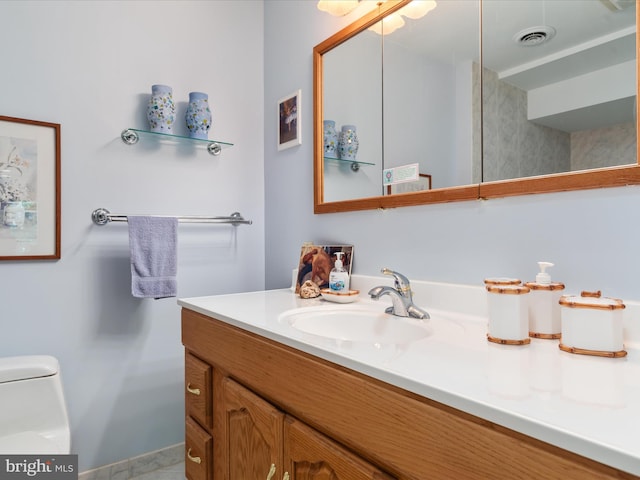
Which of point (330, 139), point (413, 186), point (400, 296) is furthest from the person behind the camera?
point (330, 139)

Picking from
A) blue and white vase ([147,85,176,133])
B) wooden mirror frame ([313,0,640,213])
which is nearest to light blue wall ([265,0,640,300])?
wooden mirror frame ([313,0,640,213])

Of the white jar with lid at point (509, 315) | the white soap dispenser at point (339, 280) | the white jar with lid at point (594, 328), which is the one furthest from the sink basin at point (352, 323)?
the white jar with lid at point (594, 328)

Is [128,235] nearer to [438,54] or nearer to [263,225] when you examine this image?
[263,225]

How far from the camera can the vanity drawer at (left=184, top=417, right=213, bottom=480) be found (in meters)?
1.23

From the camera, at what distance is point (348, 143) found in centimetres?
152

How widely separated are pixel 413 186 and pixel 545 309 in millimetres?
561

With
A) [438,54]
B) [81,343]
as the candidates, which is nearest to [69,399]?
[81,343]

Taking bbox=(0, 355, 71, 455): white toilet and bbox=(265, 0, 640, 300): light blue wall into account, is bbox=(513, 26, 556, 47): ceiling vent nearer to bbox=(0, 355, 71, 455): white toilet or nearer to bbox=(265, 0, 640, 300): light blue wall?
bbox=(265, 0, 640, 300): light blue wall

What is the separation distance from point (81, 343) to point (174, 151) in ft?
2.90

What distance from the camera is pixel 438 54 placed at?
1.21 metres

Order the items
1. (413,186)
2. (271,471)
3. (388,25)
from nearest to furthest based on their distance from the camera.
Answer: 1. (271,471)
2. (413,186)
3. (388,25)

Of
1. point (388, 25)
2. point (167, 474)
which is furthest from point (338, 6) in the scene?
point (167, 474)

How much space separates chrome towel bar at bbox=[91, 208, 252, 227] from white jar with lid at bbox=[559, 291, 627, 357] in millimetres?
1436

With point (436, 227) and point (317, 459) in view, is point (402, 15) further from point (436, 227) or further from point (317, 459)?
point (317, 459)
